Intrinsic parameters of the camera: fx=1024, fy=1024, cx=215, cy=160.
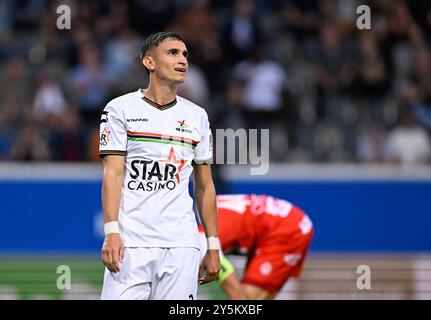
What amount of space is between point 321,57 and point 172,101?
9.12 meters

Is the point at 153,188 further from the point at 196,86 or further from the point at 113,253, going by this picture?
the point at 196,86

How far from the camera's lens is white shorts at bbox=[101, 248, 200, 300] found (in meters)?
5.88

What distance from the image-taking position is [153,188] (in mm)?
5961

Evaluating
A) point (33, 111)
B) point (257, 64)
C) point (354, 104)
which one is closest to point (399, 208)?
point (354, 104)

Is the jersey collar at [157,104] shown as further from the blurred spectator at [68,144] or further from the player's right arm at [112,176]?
the blurred spectator at [68,144]

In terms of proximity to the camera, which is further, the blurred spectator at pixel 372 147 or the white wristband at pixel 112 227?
the blurred spectator at pixel 372 147

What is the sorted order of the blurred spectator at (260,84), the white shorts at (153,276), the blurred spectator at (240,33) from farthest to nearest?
the blurred spectator at (240,33) < the blurred spectator at (260,84) < the white shorts at (153,276)

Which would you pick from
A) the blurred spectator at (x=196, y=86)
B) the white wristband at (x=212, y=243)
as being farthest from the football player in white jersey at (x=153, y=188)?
the blurred spectator at (x=196, y=86)

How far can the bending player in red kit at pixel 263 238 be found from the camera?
823 centimetres

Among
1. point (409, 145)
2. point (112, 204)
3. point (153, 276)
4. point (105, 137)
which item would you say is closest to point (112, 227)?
point (112, 204)

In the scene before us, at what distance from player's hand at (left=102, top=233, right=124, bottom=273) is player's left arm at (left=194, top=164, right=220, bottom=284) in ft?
2.10

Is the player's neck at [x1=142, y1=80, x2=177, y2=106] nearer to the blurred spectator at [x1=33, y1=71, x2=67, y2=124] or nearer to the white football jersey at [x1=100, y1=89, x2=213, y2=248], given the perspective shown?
the white football jersey at [x1=100, y1=89, x2=213, y2=248]

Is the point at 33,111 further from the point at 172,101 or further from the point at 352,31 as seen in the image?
the point at 172,101
